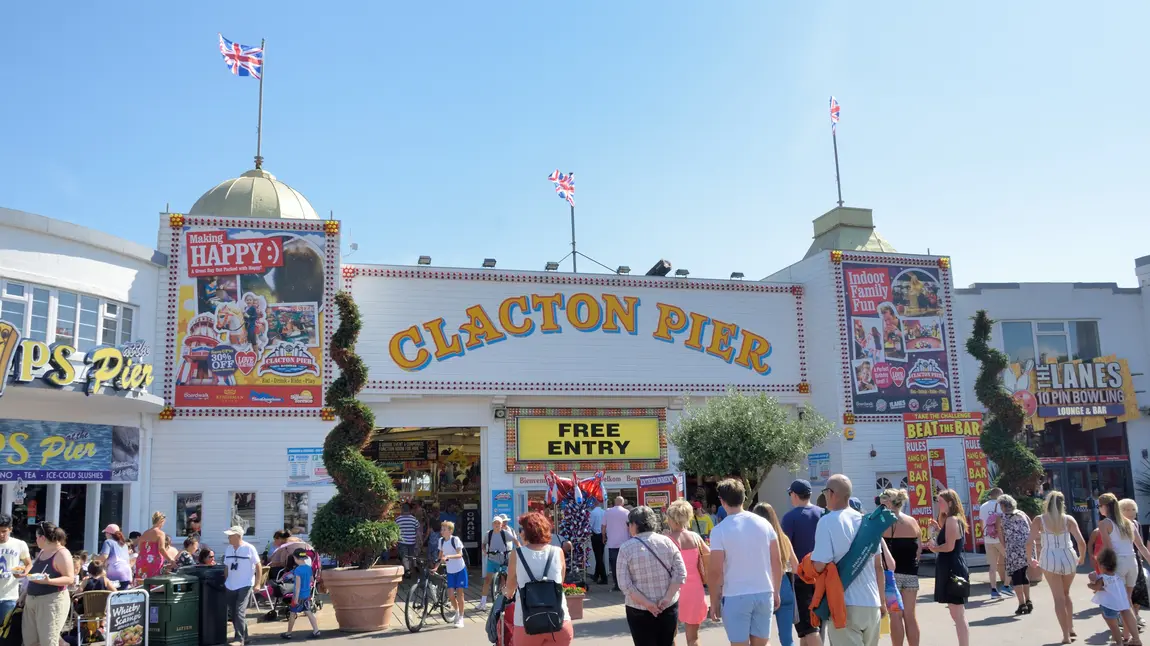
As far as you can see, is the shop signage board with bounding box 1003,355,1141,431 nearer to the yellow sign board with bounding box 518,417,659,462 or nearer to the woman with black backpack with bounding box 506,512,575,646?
the yellow sign board with bounding box 518,417,659,462

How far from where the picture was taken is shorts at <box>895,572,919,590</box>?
8.68 metres

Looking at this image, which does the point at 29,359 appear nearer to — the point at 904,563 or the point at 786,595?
the point at 786,595

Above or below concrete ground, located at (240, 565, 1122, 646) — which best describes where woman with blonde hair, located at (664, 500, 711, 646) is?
above

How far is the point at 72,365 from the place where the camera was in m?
14.5

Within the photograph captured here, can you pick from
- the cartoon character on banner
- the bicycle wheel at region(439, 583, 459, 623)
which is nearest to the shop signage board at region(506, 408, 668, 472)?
the cartoon character on banner

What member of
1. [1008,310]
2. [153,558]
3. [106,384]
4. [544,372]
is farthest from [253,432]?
[1008,310]

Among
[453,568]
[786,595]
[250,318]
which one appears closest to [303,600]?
[453,568]

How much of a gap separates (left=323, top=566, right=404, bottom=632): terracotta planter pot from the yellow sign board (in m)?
8.27

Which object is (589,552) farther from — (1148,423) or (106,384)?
(1148,423)

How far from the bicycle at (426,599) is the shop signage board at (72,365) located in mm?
6406

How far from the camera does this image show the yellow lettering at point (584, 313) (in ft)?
69.2

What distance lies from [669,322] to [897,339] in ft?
18.8

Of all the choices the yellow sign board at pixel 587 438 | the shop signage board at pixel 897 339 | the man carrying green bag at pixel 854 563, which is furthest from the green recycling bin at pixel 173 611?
the shop signage board at pixel 897 339

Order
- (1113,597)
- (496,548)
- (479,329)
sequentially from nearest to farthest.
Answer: (1113,597), (496,548), (479,329)
